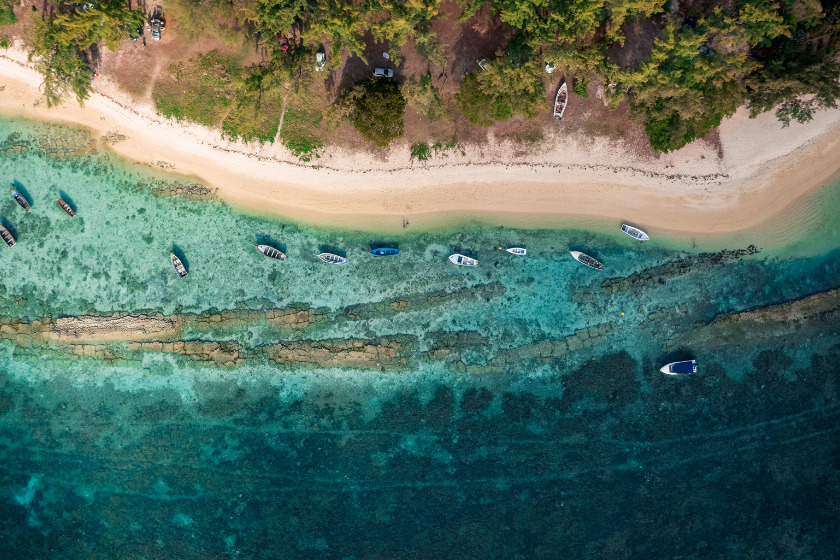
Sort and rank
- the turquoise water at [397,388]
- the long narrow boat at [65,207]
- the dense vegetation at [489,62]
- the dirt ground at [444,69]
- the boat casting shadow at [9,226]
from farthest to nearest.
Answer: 1. the boat casting shadow at [9,226]
2. the long narrow boat at [65,207]
3. the turquoise water at [397,388]
4. the dirt ground at [444,69]
5. the dense vegetation at [489,62]

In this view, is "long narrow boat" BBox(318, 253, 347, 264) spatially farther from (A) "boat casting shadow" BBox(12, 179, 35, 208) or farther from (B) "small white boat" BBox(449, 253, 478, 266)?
(A) "boat casting shadow" BBox(12, 179, 35, 208)

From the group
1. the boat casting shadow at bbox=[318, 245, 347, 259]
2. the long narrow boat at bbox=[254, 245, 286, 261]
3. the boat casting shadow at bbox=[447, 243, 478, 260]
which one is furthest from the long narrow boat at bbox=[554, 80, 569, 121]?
the long narrow boat at bbox=[254, 245, 286, 261]

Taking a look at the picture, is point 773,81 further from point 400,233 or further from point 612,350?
point 400,233

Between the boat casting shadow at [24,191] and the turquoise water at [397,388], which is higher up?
the boat casting shadow at [24,191]

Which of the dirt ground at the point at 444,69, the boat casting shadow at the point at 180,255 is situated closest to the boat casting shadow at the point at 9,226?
the boat casting shadow at the point at 180,255

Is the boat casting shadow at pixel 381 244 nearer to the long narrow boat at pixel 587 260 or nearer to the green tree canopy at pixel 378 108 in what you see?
the green tree canopy at pixel 378 108

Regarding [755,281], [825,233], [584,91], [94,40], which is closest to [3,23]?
[94,40]
